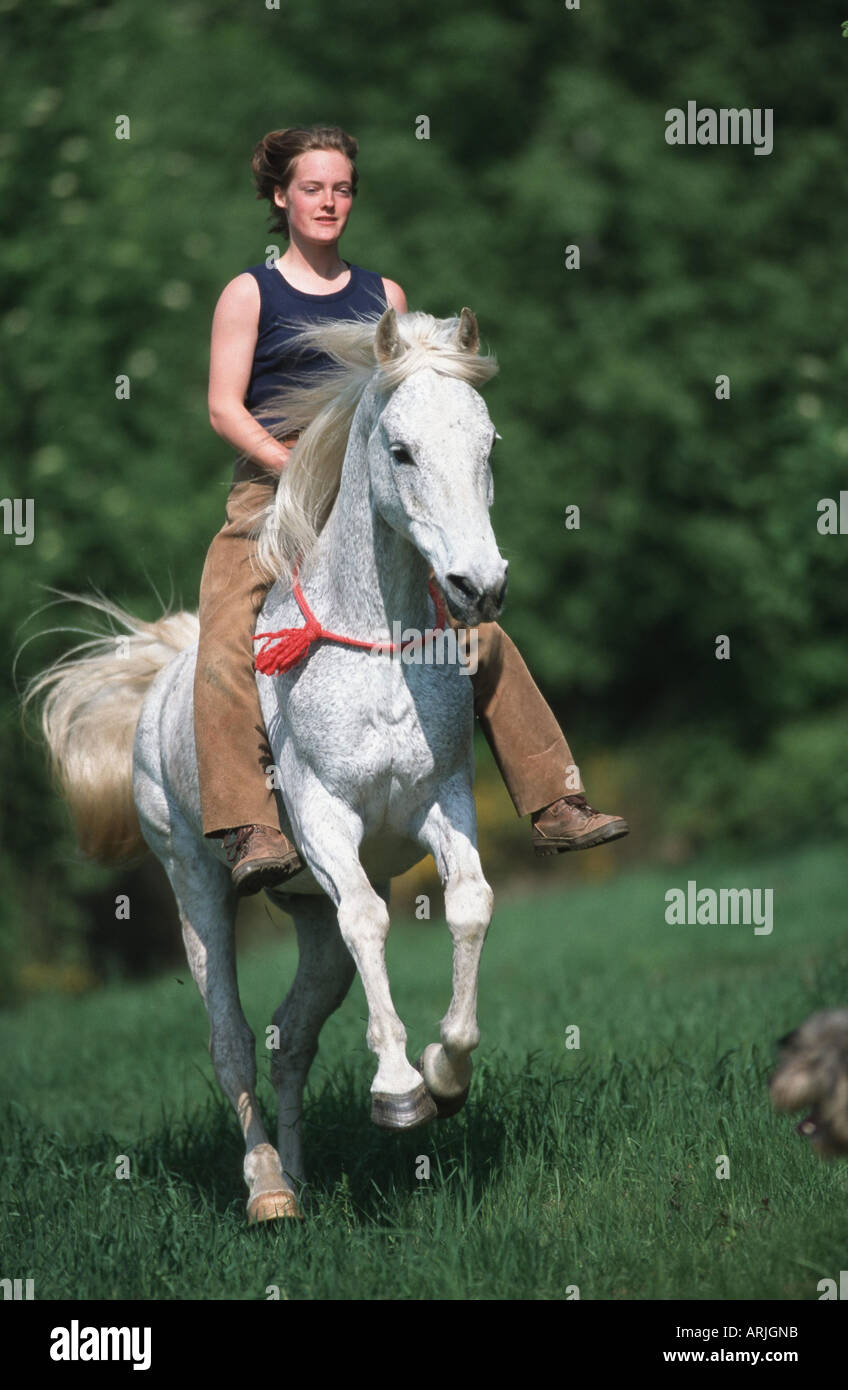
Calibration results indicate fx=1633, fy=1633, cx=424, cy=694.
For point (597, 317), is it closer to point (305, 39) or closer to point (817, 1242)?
point (305, 39)

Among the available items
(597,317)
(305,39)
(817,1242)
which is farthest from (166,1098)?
(305,39)

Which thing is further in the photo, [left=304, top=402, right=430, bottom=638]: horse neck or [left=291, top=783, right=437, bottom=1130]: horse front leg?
[left=304, top=402, right=430, bottom=638]: horse neck

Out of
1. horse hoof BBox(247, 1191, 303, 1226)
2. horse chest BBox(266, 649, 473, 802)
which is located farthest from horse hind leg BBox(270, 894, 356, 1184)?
horse chest BBox(266, 649, 473, 802)

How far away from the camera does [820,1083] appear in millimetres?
3803

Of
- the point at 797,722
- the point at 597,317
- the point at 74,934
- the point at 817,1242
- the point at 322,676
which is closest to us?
the point at 817,1242

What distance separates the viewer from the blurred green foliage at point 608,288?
690 inches

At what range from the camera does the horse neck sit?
197 inches

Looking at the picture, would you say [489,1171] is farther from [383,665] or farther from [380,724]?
[383,665]

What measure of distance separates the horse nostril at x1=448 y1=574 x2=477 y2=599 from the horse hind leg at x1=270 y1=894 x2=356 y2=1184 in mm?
2358

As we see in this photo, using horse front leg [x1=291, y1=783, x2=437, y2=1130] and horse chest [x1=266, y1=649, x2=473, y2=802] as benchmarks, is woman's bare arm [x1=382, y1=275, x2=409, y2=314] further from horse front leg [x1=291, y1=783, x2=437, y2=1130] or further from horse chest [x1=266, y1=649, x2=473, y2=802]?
horse front leg [x1=291, y1=783, x2=437, y2=1130]

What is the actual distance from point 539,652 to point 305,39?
8.00m

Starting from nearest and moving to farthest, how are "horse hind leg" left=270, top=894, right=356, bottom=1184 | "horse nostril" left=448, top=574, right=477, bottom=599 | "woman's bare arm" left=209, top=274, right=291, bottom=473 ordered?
1. "horse nostril" left=448, top=574, right=477, bottom=599
2. "woman's bare arm" left=209, top=274, right=291, bottom=473
3. "horse hind leg" left=270, top=894, right=356, bottom=1184

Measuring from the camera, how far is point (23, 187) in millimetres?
14180

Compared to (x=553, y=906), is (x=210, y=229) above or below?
above
